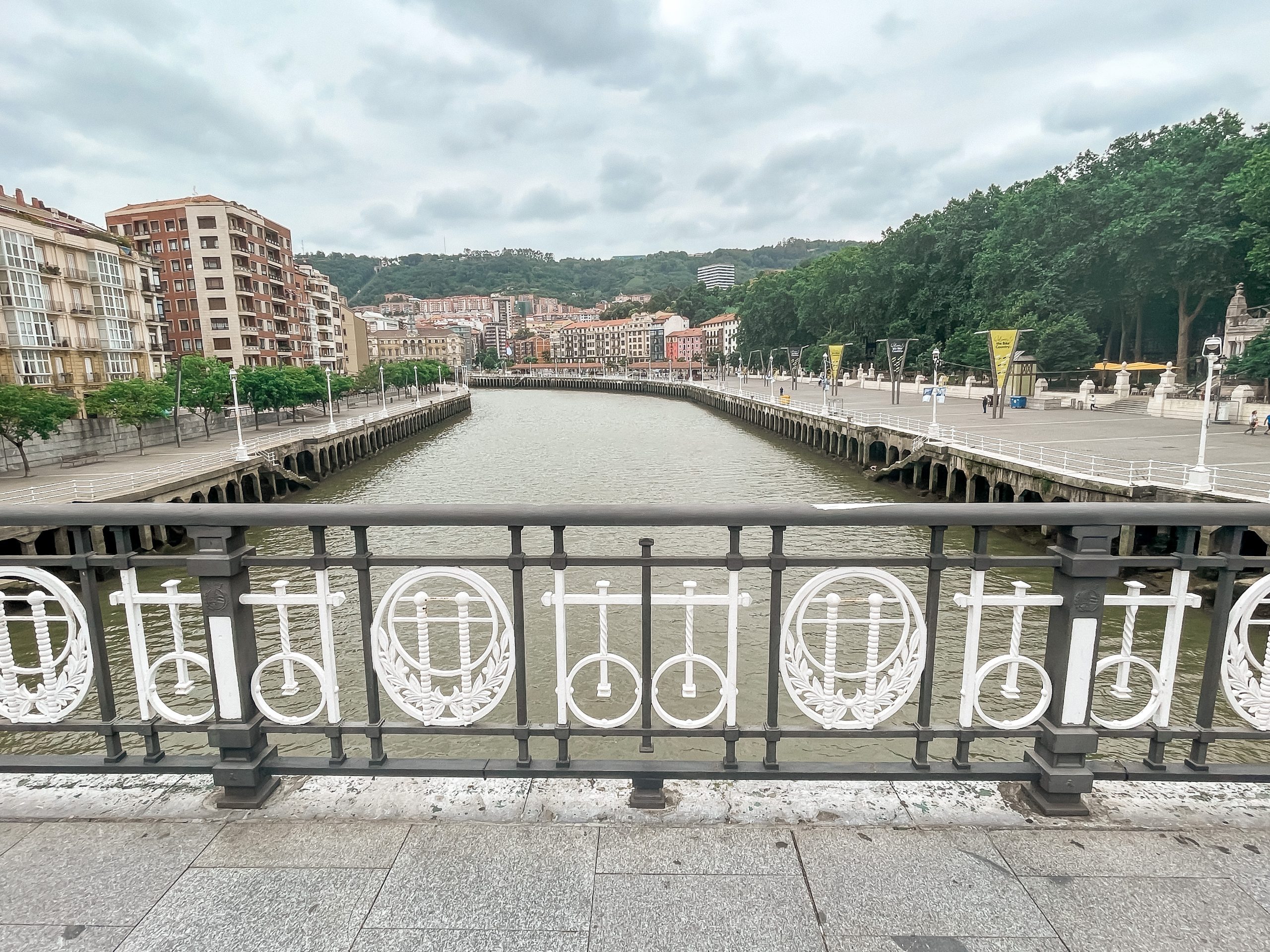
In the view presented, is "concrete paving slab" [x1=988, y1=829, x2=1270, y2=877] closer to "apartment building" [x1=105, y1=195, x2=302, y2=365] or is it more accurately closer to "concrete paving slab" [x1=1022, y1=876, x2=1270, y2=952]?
"concrete paving slab" [x1=1022, y1=876, x2=1270, y2=952]

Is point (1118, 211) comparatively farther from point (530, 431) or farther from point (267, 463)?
point (267, 463)

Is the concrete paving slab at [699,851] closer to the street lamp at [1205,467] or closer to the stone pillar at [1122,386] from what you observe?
the street lamp at [1205,467]

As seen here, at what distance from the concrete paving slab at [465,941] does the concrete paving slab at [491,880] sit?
21 mm

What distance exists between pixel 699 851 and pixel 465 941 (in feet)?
2.62

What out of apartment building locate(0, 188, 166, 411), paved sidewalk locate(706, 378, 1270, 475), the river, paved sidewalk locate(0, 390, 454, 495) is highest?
apartment building locate(0, 188, 166, 411)

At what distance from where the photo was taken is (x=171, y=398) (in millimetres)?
32344

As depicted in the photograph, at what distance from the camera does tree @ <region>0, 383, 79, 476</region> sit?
21.0m

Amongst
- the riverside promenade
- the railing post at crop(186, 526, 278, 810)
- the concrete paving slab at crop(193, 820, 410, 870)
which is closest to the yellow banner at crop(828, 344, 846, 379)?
the riverside promenade

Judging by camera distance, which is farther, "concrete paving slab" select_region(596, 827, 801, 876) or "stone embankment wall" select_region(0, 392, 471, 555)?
"stone embankment wall" select_region(0, 392, 471, 555)

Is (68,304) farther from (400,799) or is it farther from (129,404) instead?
(400,799)

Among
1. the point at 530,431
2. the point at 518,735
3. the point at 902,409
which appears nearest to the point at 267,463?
the point at 530,431

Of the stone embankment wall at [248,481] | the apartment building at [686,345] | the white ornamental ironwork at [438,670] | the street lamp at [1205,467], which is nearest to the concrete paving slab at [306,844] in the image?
the white ornamental ironwork at [438,670]

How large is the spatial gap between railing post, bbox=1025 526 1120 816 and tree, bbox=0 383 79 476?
27349 millimetres

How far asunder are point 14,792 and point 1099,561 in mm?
4180
